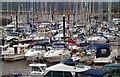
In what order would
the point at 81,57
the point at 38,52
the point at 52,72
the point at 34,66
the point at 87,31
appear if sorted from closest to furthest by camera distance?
the point at 52,72
the point at 34,66
the point at 81,57
the point at 38,52
the point at 87,31

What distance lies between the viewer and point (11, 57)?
24344 mm

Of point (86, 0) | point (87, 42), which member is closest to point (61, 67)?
point (87, 42)

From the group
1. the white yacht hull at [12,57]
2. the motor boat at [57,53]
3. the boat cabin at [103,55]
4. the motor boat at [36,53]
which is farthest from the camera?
the white yacht hull at [12,57]

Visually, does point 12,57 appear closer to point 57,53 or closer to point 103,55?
point 57,53

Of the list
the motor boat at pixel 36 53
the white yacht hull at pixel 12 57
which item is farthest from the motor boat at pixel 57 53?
the white yacht hull at pixel 12 57

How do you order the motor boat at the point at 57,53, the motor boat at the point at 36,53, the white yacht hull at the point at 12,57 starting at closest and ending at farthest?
1. the motor boat at the point at 57,53
2. the motor boat at the point at 36,53
3. the white yacht hull at the point at 12,57

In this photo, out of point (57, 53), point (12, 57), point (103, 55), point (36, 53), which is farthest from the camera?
point (12, 57)

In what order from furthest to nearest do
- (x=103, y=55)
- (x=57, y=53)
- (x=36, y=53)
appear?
1. (x=36, y=53)
2. (x=57, y=53)
3. (x=103, y=55)

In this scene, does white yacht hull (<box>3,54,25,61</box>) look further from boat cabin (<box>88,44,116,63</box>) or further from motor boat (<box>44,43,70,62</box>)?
boat cabin (<box>88,44,116,63</box>)

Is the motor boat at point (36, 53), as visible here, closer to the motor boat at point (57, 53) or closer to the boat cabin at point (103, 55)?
the motor boat at point (57, 53)

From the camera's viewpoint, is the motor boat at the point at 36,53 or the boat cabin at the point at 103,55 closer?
the boat cabin at the point at 103,55

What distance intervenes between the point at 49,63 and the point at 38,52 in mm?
1443

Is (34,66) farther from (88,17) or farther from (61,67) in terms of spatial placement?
(88,17)

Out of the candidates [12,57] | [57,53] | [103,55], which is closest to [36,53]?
[57,53]
